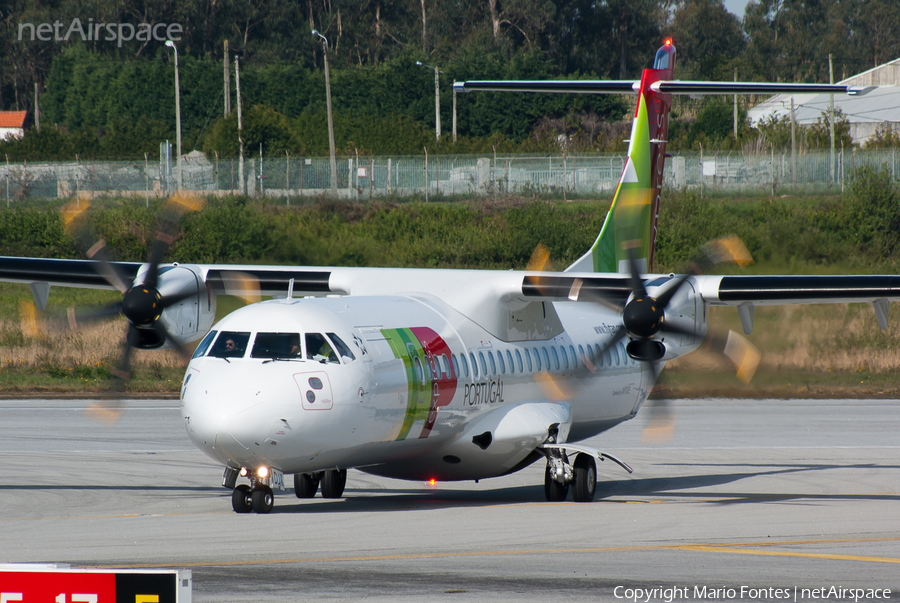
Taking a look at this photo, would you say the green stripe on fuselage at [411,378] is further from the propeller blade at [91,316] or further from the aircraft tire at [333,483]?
the propeller blade at [91,316]

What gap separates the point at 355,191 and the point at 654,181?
29832 millimetres

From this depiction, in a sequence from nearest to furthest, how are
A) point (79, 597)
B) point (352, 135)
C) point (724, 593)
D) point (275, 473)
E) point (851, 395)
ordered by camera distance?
1. point (79, 597)
2. point (724, 593)
3. point (275, 473)
4. point (851, 395)
5. point (352, 135)

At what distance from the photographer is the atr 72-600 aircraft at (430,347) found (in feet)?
40.1

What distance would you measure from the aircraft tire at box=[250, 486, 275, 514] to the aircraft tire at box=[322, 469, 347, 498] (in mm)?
2673

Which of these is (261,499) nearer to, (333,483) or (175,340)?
(333,483)

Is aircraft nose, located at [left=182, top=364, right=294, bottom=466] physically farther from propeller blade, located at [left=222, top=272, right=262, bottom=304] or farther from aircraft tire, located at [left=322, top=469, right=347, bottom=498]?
propeller blade, located at [left=222, top=272, right=262, bottom=304]

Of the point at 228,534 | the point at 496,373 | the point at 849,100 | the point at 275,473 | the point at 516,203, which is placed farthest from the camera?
the point at 849,100

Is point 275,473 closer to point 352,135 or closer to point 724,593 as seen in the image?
point 724,593

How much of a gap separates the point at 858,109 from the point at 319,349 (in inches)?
2867

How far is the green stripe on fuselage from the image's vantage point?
13.7 metres

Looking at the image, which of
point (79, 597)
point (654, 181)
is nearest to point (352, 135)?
point (654, 181)

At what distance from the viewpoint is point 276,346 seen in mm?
12414

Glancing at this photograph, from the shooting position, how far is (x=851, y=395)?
31.4 metres

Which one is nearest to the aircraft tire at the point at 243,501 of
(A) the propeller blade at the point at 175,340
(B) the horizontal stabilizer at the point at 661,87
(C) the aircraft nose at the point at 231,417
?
(C) the aircraft nose at the point at 231,417
